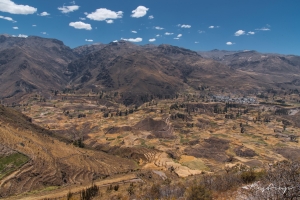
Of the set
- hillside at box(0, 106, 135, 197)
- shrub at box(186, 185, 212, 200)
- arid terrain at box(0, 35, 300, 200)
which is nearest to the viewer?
shrub at box(186, 185, 212, 200)

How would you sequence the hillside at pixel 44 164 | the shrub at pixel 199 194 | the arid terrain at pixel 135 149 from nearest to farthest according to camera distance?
the shrub at pixel 199 194
the arid terrain at pixel 135 149
the hillside at pixel 44 164

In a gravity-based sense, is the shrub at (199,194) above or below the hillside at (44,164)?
above

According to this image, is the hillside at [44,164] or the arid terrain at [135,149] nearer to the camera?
the arid terrain at [135,149]

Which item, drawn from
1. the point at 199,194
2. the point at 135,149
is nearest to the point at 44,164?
the point at 199,194

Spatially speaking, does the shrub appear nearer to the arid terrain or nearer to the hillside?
the arid terrain

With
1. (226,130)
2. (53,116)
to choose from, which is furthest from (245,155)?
(53,116)

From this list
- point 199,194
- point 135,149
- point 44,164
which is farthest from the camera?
point 135,149

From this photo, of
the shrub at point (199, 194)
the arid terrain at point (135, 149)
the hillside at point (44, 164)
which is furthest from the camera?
the hillside at point (44, 164)

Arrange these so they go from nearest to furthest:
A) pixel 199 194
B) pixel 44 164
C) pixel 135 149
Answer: pixel 199 194, pixel 44 164, pixel 135 149

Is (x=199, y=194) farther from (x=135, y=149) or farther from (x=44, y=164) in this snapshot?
(x=135, y=149)

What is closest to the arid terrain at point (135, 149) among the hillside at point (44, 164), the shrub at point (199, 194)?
the hillside at point (44, 164)

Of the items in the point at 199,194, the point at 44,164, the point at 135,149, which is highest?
the point at 199,194

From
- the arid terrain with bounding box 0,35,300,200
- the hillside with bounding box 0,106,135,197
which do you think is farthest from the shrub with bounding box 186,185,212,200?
the hillside with bounding box 0,106,135,197

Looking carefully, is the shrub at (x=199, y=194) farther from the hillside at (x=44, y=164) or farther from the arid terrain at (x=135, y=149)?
the hillside at (x=44, y=164)
